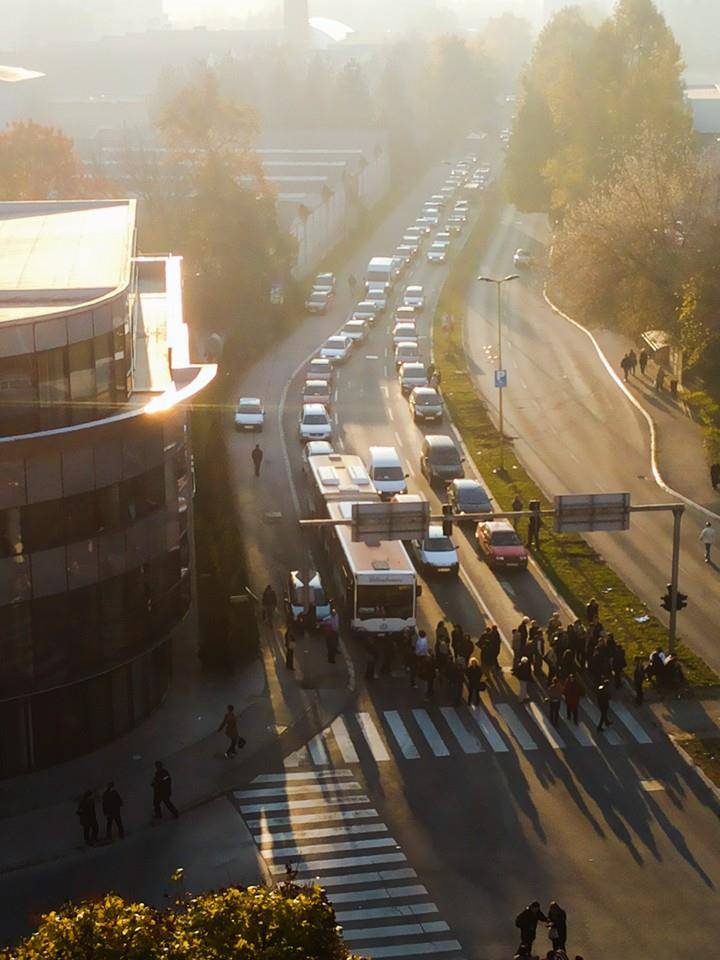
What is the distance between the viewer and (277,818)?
3325cm

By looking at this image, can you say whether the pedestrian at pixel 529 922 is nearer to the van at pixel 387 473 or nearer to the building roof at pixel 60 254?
the building roof at pixel 60 254

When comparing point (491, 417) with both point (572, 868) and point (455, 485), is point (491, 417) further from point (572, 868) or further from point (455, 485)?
point (572, 868)

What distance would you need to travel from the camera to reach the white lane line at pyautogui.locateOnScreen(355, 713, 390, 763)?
36.4 meters

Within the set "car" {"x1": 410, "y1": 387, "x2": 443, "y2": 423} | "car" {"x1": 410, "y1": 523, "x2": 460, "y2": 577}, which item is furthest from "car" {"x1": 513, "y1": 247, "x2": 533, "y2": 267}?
"car" {"x1": 410, "y1": 523, "x2": 460, "y2": 577}

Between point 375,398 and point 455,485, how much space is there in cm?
2167

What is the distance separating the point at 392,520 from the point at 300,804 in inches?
356

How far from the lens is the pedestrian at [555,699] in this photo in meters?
37.7

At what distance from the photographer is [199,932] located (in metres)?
17.6

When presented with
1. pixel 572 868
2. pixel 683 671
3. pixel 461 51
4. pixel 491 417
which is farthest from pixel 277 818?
pixel 461 51

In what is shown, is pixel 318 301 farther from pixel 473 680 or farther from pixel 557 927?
pixel 557 927

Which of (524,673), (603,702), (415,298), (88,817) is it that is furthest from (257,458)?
(415,298)

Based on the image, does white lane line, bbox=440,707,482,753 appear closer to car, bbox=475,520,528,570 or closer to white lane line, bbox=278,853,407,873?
white lane line, bbox=278,853,407,873

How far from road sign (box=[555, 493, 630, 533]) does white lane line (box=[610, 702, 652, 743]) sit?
4.87 meters

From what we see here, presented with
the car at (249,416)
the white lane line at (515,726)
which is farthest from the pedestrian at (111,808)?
the car at (249,416)
